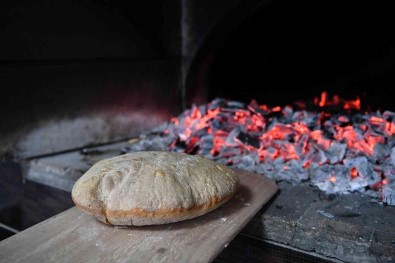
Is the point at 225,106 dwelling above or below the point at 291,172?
above

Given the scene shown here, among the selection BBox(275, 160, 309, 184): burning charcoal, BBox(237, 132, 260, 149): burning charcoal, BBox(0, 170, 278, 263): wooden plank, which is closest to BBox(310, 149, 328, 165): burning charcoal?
BBox(275, 160, 309, 184): burning charcoal

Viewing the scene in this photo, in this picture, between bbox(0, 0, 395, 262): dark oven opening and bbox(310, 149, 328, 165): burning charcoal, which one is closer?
bbox(0, 0, 395, 262): dark oven opening

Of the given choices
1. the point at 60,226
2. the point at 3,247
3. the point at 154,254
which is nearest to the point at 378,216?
the point at 154,254

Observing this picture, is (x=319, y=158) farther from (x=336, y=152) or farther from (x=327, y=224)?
(x=327, y=224)

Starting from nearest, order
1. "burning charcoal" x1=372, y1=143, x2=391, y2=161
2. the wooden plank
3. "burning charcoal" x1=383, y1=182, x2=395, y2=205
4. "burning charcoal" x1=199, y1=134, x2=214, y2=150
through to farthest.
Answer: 1. the wooden plank
2. "burning charcoal" x1=383, y1=182, x2=395, y2=205
3. "burning charcoal" x1=372, y1=143, x2=391, y2=161
4. "burning charcoal" x1=199, y1=134, x2=214, y2=150

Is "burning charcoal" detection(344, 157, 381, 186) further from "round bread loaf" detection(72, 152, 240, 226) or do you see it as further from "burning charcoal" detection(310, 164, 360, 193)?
"round bread loaf" detection(72, 152, 240, 226)

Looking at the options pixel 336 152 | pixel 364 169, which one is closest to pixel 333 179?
pixel 364 169
